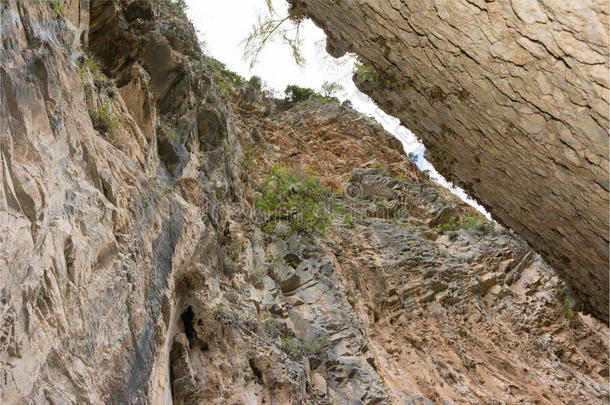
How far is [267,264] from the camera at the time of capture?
38.6ft

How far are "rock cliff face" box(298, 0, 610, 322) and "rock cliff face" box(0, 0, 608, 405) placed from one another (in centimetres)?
352

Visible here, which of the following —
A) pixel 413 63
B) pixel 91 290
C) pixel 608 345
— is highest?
pixel 413 63

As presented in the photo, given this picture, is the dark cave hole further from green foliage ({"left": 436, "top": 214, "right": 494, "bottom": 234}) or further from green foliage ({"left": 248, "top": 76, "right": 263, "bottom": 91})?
green foliage ({"left": 248, "top": 76, "right": 263, "bottom": 91})

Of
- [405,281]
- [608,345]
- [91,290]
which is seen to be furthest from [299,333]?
[608,345]

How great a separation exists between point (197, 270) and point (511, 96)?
18.9 ft

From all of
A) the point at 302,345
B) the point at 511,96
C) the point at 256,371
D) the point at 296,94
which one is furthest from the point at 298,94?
the point at 511,96

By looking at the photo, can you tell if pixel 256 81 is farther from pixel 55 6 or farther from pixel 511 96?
pixel 511 96

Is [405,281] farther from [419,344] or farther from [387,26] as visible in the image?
[387,26]

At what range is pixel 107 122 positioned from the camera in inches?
255

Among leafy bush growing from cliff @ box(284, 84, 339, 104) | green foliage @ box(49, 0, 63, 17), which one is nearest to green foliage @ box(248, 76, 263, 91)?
leafy bush growing from cliff @ box(284, 84, 339, 104)

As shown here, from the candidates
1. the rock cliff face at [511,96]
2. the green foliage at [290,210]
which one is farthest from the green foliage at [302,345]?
the rock cliff face at [511,96]

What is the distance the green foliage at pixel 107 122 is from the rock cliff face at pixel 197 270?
31 millimetres

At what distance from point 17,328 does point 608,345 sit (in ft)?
64.7

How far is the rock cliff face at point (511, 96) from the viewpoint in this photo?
3051 millimetres
